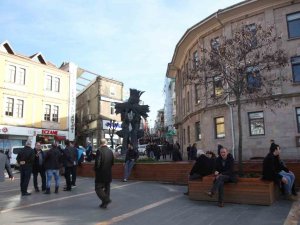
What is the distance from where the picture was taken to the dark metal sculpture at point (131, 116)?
1809cm

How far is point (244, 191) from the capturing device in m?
8.45

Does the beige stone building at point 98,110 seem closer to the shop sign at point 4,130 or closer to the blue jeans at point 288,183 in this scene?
the shop sign at point 4,130

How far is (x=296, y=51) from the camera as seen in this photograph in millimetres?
22953

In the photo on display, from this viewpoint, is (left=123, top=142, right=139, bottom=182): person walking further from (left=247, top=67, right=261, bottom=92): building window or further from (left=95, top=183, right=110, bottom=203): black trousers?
(left=95, top=183, right=110, bottom=203): black trousers

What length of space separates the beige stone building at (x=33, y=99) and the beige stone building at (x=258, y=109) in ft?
56.7

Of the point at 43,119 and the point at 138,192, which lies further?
the point at 43,119

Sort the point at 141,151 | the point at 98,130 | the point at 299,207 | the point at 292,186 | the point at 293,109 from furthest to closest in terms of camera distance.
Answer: the point at 98,130
the point at 141,151
the point at 293,109
the point at 292,186
the point at 299,207

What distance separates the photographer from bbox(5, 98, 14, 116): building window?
33.8m

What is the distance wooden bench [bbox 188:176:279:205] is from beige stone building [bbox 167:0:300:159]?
14.9 metres

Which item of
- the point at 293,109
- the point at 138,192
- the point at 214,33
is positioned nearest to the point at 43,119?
the point at 214,33

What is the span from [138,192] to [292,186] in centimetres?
464

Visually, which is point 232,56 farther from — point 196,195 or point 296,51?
point 296,51

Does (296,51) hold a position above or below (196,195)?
above

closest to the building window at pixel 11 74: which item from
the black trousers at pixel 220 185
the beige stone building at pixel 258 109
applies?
the beige stone building at pixel 258 109
